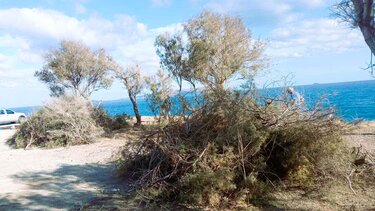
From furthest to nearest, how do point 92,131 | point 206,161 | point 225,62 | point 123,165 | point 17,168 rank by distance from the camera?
point 225,62 < point 92,131 < point 17,168 < point 123,165 < point 206,161

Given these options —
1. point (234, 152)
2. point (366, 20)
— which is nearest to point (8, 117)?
point (234, 152)

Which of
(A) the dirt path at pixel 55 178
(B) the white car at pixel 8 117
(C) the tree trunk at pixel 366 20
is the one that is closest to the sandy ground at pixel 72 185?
(A) the dirt path at pixel 55 178

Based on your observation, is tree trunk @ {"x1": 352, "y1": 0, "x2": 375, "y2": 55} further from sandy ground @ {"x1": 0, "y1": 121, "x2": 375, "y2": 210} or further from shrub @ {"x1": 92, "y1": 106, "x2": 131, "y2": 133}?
shrub @ {"x1": 92, "y1": 106, "x2": 131, "y2": 133}

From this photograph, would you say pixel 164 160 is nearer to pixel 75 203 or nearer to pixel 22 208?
pixel 75 203

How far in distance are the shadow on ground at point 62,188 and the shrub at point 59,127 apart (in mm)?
5640

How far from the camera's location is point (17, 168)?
1052 centimetres

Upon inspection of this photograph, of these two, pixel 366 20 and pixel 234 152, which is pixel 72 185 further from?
pixel 366 20

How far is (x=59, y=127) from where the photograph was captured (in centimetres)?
1570

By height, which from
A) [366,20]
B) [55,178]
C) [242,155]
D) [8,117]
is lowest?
[55,178]

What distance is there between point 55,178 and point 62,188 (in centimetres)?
122

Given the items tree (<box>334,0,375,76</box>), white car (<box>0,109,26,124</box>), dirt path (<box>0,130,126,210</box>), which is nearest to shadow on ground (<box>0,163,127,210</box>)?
dirt path (<box>0,130,126,210</box>)

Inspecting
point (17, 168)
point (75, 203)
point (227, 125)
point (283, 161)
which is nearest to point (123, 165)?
point (75, 203)

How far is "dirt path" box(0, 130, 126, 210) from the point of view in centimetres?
677

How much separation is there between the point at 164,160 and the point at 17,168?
6.03 metres
